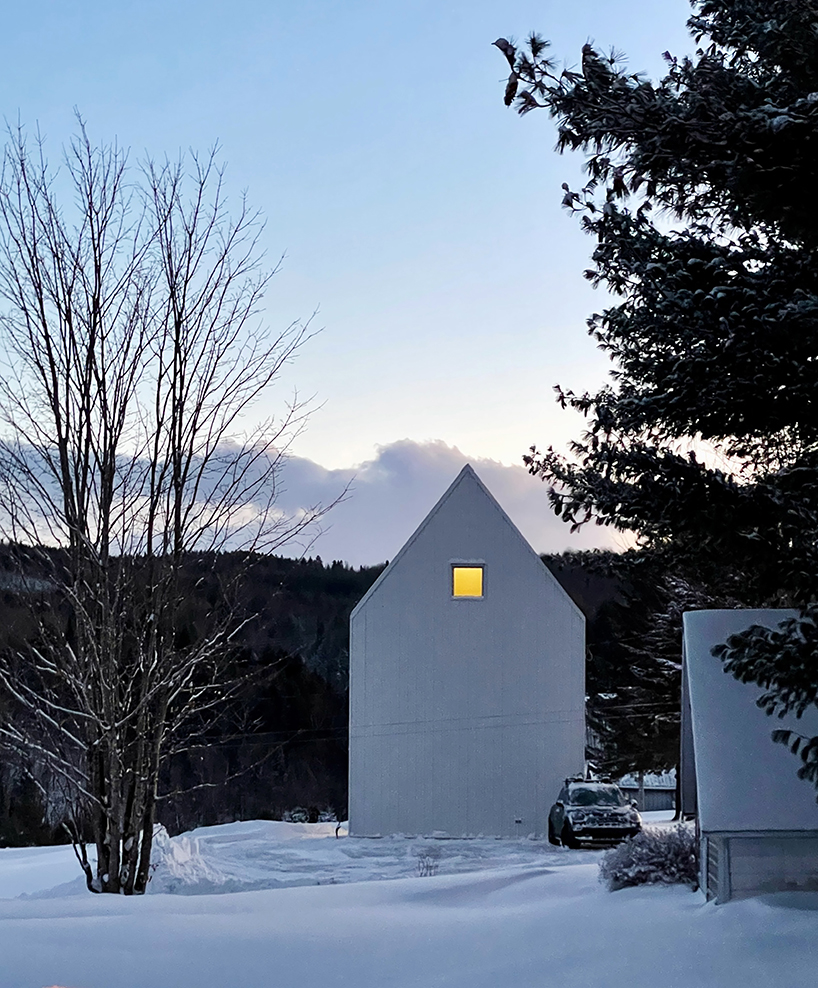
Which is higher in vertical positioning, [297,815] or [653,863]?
[653,863]

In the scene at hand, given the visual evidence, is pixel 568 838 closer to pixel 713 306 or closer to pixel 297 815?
pixel 713 306

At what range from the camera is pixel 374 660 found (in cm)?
2008

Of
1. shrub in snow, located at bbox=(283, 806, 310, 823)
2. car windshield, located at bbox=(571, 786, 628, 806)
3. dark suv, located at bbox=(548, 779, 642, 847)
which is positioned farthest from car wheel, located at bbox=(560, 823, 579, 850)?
shrub in snow, located at bbox=(283, 806, 310, 823)

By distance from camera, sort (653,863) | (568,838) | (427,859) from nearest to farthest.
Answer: (653,863), (427,859), (568,838)

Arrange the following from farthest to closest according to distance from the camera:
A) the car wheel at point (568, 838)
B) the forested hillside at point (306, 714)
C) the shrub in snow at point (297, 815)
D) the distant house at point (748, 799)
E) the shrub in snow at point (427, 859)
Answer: the shrub in snow at point (297, 815) → the forested hillside at point (306, 714) → the car wheel at point (568, 838) → the shrub in snow at point (427, 859) → the distant house at point (748, 799)

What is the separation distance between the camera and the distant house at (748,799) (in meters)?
7.68

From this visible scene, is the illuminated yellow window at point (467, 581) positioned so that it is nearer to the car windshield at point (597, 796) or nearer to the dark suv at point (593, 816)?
the dark suv at point (593, 816)

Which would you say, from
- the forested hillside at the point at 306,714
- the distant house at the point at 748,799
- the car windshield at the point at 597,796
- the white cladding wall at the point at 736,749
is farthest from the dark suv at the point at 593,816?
the distant house at the point at 748,799

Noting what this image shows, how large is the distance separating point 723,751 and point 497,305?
7439 millimetres

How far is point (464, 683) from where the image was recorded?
65.1 feet

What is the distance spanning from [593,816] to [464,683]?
3.80 metres

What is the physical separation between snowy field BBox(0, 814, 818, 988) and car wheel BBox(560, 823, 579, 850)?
6185 mm

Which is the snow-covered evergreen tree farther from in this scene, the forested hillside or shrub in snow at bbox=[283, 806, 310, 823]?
shrub in snow at bbox=[283, 806, 310, 823]

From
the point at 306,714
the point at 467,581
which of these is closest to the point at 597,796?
the point at 467,581
